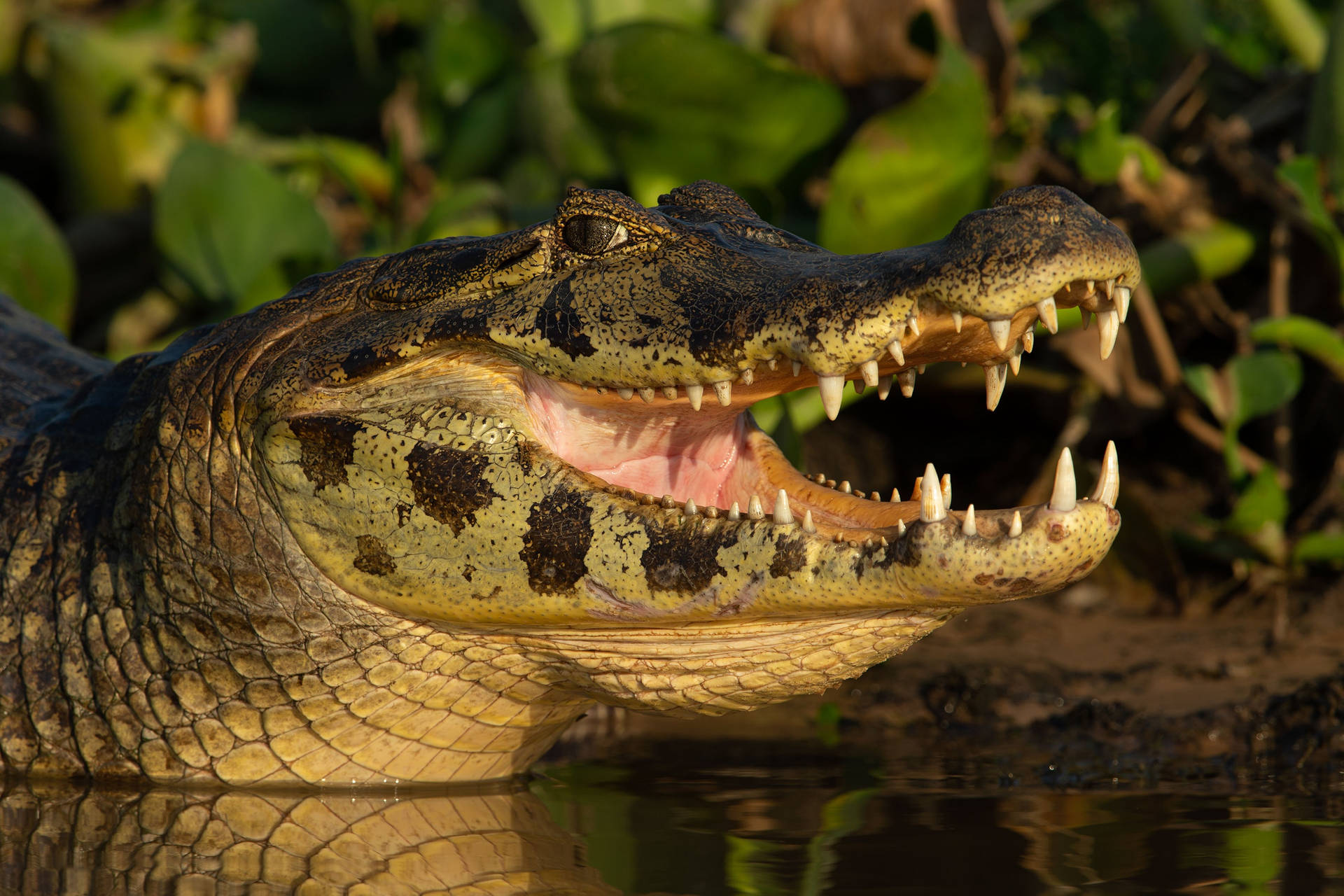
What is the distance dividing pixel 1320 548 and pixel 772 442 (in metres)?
2.02

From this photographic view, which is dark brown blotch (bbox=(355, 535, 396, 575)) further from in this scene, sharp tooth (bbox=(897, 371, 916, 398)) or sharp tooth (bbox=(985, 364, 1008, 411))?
sharp tooth (bbox=(985, 364, 1008, 411))

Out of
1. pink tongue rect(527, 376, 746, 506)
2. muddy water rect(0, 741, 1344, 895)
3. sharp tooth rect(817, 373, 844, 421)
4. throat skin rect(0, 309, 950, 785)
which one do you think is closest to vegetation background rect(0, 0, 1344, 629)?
pink tongue rect(527, 376, 746, 506)

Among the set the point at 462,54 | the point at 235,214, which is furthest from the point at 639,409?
the point at 462,54

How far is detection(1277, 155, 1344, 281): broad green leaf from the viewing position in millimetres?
3932

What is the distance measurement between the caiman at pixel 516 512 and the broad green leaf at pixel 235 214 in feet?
7.13

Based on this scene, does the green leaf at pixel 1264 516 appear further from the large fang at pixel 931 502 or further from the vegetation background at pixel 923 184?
the large fang at pixel 931 502

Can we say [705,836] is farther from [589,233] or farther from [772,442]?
[589,233]

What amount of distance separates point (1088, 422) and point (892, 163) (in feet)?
3.50

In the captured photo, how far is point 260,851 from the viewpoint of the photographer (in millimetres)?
2283

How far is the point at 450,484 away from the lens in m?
2.40

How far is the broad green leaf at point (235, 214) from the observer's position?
16.4 ft

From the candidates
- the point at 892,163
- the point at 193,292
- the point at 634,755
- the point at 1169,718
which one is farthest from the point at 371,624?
the point at 193,292

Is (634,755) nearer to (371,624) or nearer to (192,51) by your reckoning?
(371,624)

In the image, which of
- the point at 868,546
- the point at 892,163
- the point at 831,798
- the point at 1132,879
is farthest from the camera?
the point at 892,163
